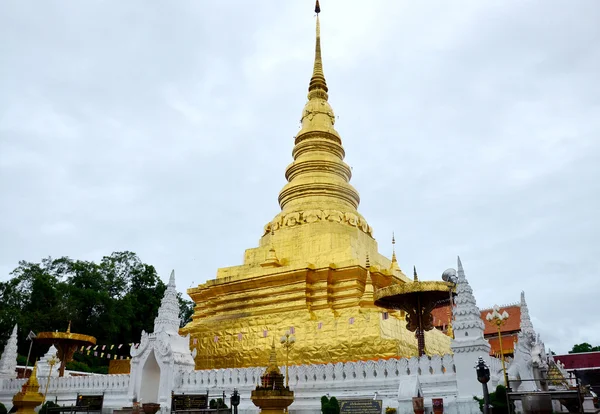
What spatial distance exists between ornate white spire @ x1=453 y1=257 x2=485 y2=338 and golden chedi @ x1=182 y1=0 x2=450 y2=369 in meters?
4.05

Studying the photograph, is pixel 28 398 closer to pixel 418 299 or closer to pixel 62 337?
pixel 62 337

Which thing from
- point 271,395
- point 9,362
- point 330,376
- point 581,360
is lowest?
point 271,395

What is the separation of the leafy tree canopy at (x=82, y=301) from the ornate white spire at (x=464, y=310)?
2127 centimetres

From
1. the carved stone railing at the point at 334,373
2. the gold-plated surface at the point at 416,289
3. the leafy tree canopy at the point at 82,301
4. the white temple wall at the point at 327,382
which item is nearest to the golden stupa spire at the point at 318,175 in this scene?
the gold-plated surface at the point at 416,289

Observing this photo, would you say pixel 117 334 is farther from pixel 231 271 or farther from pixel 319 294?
pixel 319 294

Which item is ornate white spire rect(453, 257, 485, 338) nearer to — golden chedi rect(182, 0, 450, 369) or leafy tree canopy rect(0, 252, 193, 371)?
golden chedi rect(182, 0, 450, 369)

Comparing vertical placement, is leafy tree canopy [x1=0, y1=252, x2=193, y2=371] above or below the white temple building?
above

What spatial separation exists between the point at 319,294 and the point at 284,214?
15.0ft

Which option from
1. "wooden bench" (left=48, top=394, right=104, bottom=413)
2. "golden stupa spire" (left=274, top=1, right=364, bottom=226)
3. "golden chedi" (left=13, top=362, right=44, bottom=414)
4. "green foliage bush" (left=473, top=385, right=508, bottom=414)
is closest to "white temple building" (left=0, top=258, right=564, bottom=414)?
"green foliage bush" (left=473, top=385, right=508, bottom=414)

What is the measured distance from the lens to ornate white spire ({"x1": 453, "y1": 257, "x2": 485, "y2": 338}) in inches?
461

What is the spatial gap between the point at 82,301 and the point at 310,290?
1864 cm

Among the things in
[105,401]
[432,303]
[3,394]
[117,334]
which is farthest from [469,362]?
[117,334]

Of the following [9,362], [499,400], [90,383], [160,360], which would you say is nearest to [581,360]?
[499,400]

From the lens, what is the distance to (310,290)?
18984 mm
